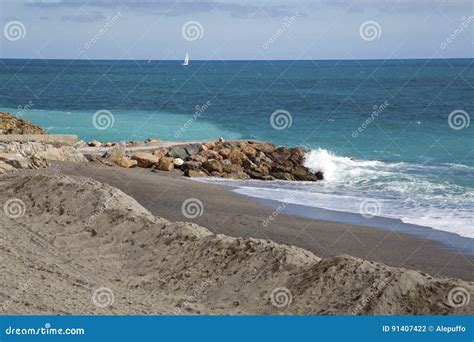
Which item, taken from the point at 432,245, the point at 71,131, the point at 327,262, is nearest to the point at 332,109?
the point at 71,131

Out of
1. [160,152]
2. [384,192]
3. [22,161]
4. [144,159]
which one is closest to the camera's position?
[22,161]

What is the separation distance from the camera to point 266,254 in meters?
11.3

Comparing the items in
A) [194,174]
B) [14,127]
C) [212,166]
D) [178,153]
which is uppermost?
[14,127]

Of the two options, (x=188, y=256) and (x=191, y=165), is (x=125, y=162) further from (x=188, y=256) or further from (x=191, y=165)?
(x=188, y=256)

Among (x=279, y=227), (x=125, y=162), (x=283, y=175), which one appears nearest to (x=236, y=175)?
(x=283, y=175)

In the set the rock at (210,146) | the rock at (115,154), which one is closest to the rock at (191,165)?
the rock at (115,154)

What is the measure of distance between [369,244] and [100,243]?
4940 millimetres

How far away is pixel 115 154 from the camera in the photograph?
23.3 meters

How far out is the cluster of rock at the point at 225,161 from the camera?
2323 centimetres

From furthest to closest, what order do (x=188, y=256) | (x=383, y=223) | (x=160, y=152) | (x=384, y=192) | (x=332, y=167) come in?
(x=332, y=167) → (x=160, y=152) → (x=384, y=192) → (x=383, y=223) → (x=188, y=256)

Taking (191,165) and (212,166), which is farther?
(212,166)

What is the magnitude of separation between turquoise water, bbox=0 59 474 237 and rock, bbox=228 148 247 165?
2.28 m

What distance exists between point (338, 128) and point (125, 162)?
2504 cm

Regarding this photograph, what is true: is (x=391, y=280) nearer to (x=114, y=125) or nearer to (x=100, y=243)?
(x=100, y=243)
